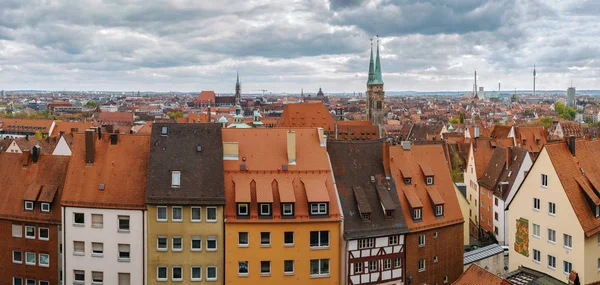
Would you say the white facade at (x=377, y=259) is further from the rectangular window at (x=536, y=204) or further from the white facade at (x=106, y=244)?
the white facade at (x=106, y=244)

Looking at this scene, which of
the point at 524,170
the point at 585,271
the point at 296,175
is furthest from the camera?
the point at 524,170

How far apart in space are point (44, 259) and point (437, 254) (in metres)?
32.9

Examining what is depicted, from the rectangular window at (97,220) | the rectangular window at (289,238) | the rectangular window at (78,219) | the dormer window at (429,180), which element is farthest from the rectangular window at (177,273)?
the dormer window at (429,180)

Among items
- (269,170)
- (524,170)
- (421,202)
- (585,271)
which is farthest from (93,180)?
(524,170)

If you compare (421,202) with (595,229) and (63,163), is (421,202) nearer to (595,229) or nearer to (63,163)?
(595,229)

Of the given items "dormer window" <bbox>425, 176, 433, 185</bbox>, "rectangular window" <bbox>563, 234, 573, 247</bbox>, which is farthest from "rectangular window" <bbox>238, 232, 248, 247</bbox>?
"rectangular window" <bbox>563, 234, 573, 247</bbox>

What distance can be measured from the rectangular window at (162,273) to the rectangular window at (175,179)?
6457 mm

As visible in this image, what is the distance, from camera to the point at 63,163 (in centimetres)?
5162

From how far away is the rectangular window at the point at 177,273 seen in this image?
46.5 meters

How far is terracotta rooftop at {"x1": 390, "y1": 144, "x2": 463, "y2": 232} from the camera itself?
167ft

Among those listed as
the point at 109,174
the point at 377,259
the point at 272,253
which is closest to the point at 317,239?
the point at 272,253

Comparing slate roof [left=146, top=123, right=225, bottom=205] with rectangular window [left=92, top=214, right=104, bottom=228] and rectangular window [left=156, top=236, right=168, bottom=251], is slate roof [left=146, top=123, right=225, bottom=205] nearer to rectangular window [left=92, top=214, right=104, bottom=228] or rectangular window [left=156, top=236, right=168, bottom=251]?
rectangular window [left=156, top=236, right=168, bottom=251]

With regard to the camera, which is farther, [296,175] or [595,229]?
[296,175]

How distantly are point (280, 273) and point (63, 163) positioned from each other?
21373mm
